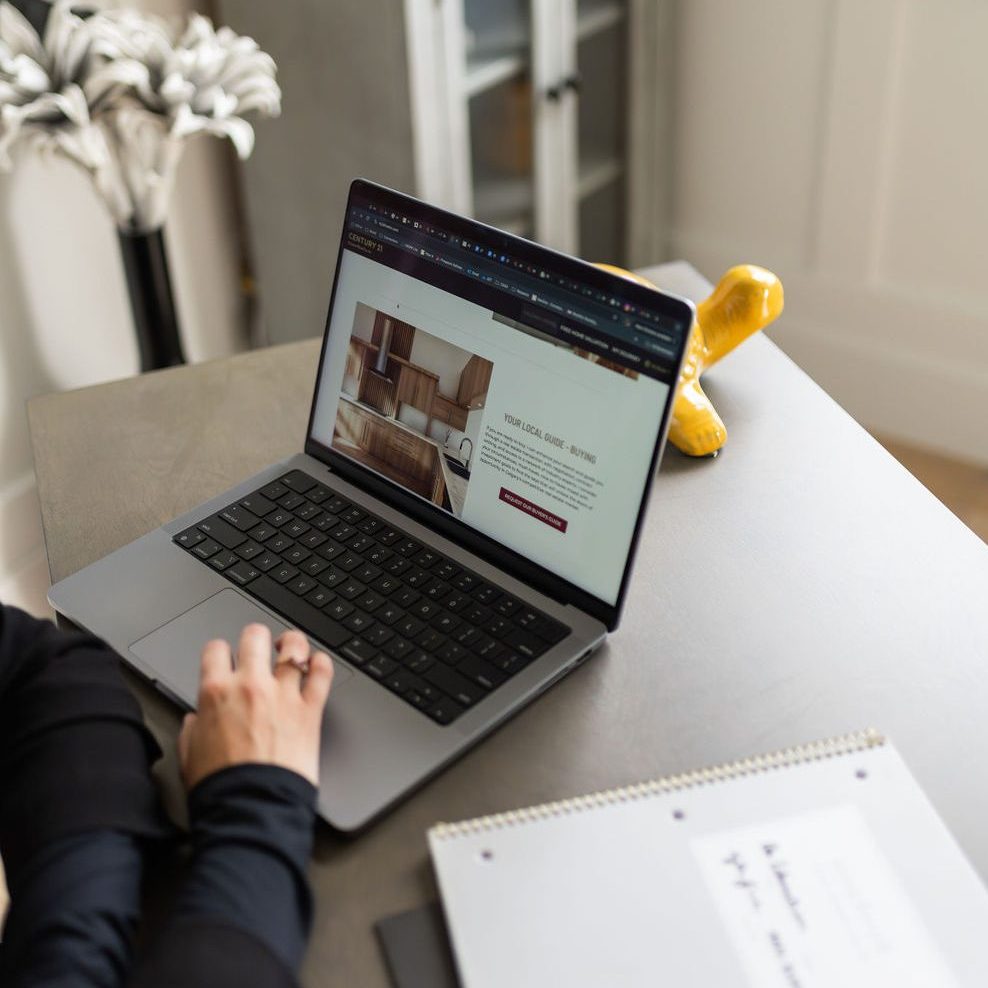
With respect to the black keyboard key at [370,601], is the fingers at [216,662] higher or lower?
higher

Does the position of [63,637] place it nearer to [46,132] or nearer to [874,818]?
[874,818]

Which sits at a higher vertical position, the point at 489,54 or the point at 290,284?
the point at 489,54

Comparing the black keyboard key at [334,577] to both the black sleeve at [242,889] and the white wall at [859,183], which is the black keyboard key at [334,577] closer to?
the black sleeve at [242,889]

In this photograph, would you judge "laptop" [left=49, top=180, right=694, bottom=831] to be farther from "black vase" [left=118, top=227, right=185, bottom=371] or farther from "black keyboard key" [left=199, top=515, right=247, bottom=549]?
"black vase" [left=118, top=227, right=185, bottom=371]

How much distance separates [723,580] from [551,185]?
1.50m

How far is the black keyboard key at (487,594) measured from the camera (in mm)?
823

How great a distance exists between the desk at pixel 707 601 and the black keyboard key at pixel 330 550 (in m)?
0.17

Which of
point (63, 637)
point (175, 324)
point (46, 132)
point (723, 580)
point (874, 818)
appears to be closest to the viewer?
point (874, 818)

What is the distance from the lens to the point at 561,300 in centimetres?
79

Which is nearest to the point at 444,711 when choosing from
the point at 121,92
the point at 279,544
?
the point at 279,544

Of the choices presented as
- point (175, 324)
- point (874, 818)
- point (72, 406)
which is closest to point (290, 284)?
point (175, 324)

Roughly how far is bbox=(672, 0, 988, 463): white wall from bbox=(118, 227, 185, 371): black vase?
51.2 inches

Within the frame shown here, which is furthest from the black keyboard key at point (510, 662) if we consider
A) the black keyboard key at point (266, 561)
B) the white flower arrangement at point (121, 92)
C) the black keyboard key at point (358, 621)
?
the white flower arrangement at point (121, 92)

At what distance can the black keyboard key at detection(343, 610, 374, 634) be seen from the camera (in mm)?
813
